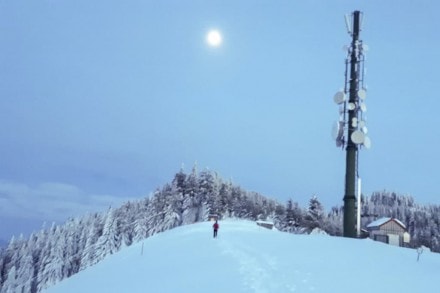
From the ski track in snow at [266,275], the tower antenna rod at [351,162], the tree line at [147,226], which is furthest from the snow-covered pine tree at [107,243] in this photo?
the ski track in snow at [266,275]

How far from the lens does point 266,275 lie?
1789cm

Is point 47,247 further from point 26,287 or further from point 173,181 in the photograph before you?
point 173,181

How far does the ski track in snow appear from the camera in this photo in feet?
53.0

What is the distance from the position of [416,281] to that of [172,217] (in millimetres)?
58506

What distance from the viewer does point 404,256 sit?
75.5 feet

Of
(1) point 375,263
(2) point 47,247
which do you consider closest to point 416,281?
(1) point 375,263

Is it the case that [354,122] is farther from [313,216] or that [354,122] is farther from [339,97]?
[313,216]

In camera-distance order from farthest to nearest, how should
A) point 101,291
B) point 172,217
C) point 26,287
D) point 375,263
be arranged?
point 26,287 < point 172,217 < point 101,291 < point 375,263

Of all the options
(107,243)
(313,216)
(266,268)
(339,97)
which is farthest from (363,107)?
(107,243)

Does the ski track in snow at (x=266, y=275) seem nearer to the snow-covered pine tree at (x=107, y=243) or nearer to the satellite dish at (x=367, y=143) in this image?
the satellite dish at (x=367, y=143)

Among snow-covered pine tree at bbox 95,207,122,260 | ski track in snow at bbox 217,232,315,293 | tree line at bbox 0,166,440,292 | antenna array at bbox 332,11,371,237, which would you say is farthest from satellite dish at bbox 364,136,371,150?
snow-covered pine tree at bbox 95,207,122,260

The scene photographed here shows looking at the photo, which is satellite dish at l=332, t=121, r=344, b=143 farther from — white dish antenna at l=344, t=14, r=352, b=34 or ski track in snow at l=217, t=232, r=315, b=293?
ski track in snow at l=217, t=232, r=315, b=293

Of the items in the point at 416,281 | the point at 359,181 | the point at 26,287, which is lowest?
the point at 26,287

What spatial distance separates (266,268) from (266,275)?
1.23 metres
